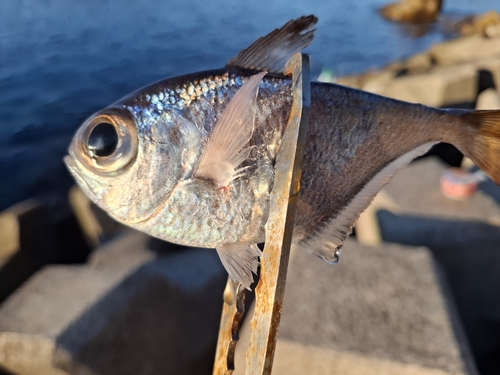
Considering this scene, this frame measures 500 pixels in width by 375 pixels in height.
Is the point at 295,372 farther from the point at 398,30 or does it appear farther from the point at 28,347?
the point at 398,30

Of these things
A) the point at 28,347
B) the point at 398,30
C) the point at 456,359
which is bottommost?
the point at 398,30

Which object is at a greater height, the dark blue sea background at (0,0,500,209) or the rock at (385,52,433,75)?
the dark blue sea background at (0,0,500,209)

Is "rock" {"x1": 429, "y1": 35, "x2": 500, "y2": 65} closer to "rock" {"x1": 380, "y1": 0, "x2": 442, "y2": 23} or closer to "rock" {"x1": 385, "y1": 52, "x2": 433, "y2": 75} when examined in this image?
"rock" {"x1": 385, "y1": 52, "x2": 433, "y2": 75}

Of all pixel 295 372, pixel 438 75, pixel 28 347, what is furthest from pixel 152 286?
pixel 438 75

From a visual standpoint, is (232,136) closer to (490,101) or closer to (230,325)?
(230,325)

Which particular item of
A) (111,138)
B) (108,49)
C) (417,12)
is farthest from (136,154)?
(417,12)

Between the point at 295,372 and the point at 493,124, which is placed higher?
the point at 493,124

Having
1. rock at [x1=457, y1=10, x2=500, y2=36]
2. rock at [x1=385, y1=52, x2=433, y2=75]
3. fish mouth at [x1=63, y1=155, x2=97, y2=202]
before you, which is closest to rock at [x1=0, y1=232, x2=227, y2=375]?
fish mouth at [x1=63, y1=155, x2=97, y2=202]
